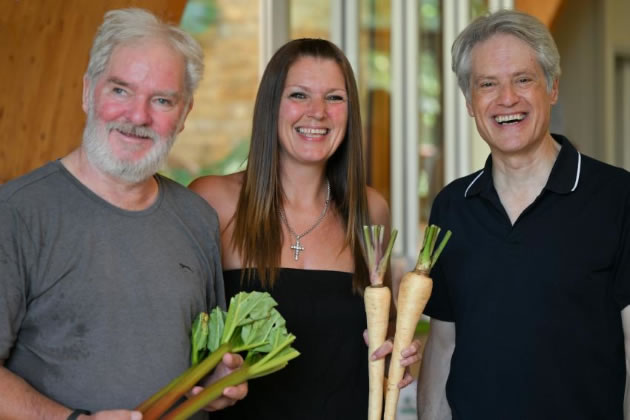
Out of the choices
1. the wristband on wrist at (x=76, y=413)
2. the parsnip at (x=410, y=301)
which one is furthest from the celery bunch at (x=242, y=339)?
the parsnip at (x=410, y=301)

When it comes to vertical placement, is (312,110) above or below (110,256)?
above

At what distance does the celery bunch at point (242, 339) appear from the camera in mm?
1797

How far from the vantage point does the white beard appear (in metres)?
1.82

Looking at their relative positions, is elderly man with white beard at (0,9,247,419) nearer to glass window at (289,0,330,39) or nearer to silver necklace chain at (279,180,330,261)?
silver necklace chain at (279,180,330,261)

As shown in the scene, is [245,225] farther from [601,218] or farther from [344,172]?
[601,218]

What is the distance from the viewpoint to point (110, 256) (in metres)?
1.79

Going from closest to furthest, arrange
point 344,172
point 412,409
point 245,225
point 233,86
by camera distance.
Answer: point 245,225 → point 344,172 → point 412,409 → point 233,86

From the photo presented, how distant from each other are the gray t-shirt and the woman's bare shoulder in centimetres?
84

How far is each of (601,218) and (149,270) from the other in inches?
43.4

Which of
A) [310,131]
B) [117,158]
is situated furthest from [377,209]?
[117,158]

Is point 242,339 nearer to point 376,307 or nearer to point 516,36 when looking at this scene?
point 376,307

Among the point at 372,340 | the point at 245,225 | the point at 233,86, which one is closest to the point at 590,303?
the point at 372,340

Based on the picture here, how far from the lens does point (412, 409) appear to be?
3.52 meters

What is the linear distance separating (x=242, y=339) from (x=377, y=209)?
88 cm
